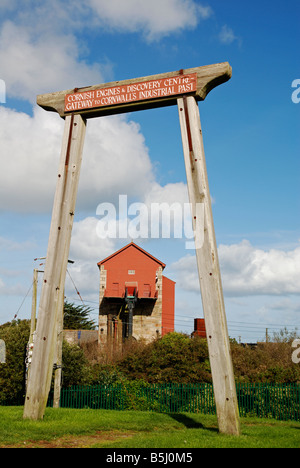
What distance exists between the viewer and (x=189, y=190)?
872cm

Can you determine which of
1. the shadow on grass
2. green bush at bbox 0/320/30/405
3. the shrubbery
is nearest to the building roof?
the shrubbery

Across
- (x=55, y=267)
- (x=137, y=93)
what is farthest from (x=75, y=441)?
(x=137, y=93)

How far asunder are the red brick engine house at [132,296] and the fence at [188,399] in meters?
19.1

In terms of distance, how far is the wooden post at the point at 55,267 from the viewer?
A: 9078 millimetres

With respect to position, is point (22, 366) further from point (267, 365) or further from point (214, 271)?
point (214, 271)

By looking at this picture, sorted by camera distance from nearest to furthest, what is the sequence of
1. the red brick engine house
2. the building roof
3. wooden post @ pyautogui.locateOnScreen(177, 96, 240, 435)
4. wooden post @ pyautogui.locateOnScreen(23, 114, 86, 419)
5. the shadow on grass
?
wooden post @ pyautogui.locateOnScreen(177, 96, 240, 435) < the shadow on grass < wooden post @ pyautogui.locateOnScreen(23, 114, 86, 419) < the red brick engine house < the building roof

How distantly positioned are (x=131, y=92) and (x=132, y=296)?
29819 mm

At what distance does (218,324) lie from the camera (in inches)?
320

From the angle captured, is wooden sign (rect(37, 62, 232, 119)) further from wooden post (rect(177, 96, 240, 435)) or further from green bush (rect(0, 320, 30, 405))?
green bush (rect(0, 320, 30, 405))

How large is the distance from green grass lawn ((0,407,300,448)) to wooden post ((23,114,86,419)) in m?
0.62

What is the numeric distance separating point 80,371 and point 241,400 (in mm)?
8966

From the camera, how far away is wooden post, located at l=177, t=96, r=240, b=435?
8.00 metres

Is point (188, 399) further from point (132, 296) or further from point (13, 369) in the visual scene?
point (132, 296)

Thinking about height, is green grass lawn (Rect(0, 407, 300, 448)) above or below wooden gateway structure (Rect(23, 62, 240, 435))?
below
